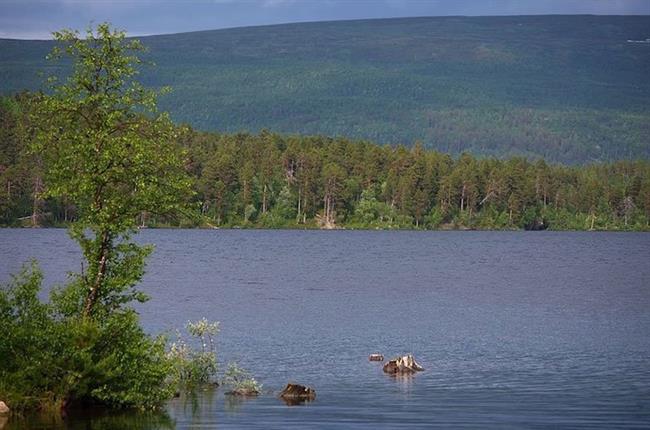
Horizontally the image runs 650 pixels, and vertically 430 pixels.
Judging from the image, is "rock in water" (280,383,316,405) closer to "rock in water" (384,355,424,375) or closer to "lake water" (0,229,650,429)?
"lake water" (0,229,650,429)

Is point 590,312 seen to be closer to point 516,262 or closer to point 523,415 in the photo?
point 523,415

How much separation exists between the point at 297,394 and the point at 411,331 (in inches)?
779

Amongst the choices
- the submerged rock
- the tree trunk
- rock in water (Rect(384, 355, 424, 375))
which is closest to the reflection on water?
the tree trunk

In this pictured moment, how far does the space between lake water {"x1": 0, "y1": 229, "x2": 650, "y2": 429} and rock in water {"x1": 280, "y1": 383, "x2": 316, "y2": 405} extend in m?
0.51

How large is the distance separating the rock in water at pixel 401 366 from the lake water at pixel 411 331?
0.60 meters

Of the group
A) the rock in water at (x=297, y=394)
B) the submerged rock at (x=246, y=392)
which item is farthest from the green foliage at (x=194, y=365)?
the rock in water at (x=297, y=394)

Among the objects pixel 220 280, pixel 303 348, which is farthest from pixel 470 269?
pixel 303 348

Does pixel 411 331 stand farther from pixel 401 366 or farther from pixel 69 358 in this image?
pixel 69 358

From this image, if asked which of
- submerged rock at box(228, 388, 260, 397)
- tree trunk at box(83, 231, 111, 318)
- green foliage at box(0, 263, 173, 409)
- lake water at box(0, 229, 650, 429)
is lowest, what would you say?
lake water at box(0, 229, 650, 429)

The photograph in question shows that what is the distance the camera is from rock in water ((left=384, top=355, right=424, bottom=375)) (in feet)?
140

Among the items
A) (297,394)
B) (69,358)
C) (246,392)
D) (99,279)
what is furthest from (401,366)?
(69,358)

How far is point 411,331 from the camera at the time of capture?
5638cm

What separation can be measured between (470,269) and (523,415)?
72065mm

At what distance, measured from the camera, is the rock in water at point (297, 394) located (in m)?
36.8
